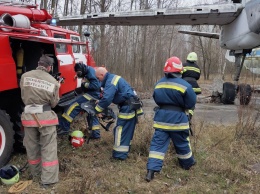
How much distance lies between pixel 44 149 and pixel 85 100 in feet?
7.23

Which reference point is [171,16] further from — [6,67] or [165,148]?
[6,67]

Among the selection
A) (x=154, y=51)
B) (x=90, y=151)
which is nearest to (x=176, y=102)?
(x=90, y=151)

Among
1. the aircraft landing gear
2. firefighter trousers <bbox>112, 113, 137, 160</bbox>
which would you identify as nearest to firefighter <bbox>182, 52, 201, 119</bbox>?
firefighter trousers <bbox>112, 113, 137, 160</bbox>

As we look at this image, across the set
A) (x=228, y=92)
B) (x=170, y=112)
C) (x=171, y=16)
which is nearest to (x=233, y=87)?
(x=228, y=92)

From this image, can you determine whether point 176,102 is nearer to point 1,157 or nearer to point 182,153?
point 182,153

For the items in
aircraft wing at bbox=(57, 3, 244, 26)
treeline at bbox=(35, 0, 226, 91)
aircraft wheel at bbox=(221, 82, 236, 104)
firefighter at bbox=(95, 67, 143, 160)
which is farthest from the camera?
treeline at bbox=(35, 0, 226, 91)

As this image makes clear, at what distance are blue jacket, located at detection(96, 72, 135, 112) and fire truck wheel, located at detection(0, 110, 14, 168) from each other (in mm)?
1347

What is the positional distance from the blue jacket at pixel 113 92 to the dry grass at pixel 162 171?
92 cm

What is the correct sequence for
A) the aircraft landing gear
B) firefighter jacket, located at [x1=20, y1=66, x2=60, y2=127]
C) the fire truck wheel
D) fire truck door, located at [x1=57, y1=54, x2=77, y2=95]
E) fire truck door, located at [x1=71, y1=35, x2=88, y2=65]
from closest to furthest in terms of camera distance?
firefighter jacket, located at [x1=20, y1=66, x2=60, y2=127]
the fire truck wheel
fire truck door, located at [x1=57, y1=54, x2=77, y2=95]
fire truck door, located at [x1=71, y1=35, x2=88, y2=65]
the aircraft landing gear

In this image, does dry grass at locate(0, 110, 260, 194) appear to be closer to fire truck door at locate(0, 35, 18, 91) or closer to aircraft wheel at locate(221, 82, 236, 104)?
fire truck door at locate(0, 35, 18, 91)

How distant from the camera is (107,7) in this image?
17.3m

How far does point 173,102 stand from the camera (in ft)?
14.4

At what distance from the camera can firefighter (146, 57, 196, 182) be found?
436 centimetres

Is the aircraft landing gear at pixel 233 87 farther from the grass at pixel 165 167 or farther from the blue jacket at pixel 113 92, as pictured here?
the blue jacket at pixel 113 92
